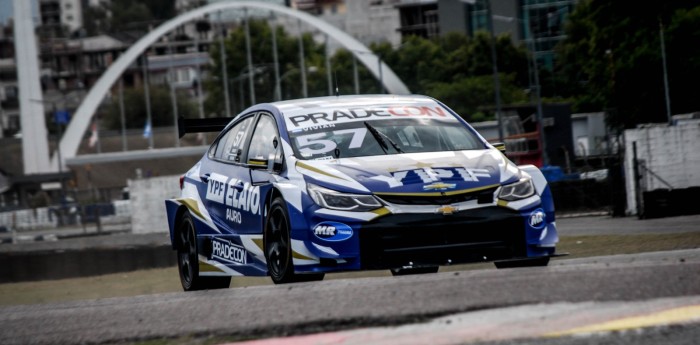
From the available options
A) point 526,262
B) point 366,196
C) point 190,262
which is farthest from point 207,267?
point 526,262

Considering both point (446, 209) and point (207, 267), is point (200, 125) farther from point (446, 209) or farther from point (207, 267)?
point (446, 209)

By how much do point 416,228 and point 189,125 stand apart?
3.54 meters

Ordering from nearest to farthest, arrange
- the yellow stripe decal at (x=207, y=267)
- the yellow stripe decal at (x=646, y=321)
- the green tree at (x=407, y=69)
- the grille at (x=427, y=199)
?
1. the yellow stripe decal at (x=646, y=321)
2. the grille at (x=427, y=199)
3. the yellow stripe decal at (x=207, y=267)
4. the green tree at (x=407, y=69)

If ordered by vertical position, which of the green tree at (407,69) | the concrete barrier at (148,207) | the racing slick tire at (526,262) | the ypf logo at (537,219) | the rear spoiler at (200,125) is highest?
the green tree at (407,69)

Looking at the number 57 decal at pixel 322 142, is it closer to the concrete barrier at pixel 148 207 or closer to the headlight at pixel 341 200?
the headlight at pixel 341 200

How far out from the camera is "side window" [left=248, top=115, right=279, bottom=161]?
37.3 ft

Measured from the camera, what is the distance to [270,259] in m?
10.8

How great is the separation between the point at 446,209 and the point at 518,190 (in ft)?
2.04

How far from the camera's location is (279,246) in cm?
1062

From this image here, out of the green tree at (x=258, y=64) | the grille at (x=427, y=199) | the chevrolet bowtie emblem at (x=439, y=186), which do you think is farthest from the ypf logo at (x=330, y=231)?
the green tree at (x=258, y=64)

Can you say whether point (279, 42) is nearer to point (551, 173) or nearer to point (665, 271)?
point (551, 173)

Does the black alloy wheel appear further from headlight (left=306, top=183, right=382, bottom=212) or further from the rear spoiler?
the rear spoiler

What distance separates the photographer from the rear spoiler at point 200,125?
12961mm

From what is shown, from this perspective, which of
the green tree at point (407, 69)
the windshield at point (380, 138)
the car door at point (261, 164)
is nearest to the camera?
the windshield at point (380, 138)
